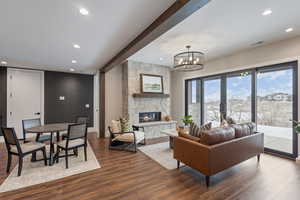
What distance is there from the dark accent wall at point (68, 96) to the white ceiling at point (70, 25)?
1.99m

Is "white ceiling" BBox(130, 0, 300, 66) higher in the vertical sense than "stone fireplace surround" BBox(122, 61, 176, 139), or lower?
higher

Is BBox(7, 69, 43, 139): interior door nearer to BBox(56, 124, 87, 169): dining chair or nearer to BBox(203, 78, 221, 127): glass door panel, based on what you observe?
BBox(56, 124, 87, 169): dining chair

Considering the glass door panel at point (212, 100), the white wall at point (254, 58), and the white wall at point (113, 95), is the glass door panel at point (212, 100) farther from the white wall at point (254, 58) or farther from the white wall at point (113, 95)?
the white wall at point (113, 95)

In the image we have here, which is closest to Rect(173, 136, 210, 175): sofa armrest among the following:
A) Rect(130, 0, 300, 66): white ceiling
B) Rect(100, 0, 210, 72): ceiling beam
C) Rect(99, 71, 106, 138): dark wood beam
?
Rect(100, 0, 210, 72): ceiling beam

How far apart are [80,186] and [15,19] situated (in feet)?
9.36

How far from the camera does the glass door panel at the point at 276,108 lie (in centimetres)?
347

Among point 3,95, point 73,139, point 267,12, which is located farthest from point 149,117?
point 3,95

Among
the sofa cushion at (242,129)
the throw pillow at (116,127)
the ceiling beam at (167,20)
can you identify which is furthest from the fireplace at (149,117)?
the sofa cushion at (242,129)

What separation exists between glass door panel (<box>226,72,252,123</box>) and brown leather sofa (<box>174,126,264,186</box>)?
4.65ft

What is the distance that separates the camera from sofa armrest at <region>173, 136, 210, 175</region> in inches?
88.7

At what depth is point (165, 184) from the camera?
2363mm

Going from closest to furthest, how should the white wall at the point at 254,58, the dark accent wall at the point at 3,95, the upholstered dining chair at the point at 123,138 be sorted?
the white wall at the point at 254,58, the upholstered dining chair at the point at 123,138, the dark accent wall at the point at 3,95

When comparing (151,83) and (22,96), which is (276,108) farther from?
(22,96)

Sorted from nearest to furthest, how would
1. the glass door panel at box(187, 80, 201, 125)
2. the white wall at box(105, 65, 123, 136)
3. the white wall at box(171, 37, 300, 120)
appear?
the white wall at box(171, 37, 300, 120), the white wall at box(105, 65, 123, 136), the glass door panel at box(187, 80, 201, 125)
